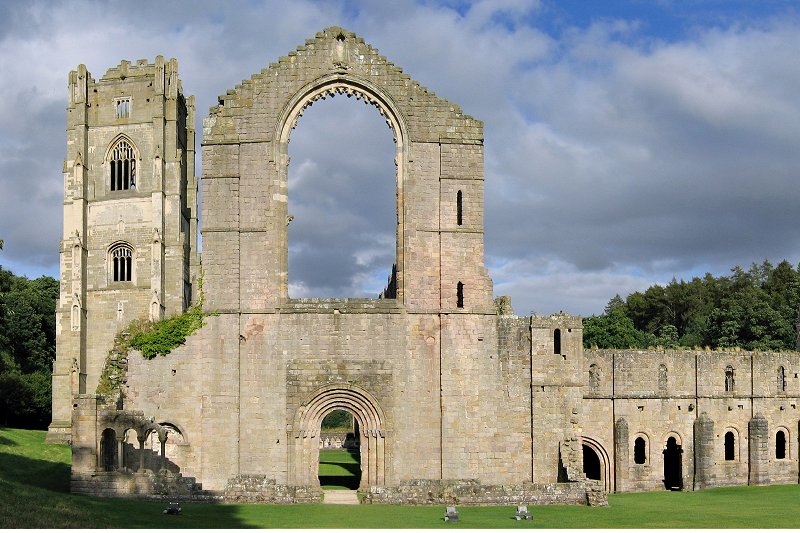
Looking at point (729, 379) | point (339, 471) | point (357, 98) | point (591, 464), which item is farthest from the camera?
point (339, 471)

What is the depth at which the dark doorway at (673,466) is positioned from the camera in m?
46.5

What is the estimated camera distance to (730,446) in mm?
47781

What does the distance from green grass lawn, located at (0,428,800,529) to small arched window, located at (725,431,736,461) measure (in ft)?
24.5

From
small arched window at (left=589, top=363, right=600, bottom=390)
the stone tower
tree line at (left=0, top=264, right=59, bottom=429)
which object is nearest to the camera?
small arched window at (left=589, top=363, right=600, bottom=390)

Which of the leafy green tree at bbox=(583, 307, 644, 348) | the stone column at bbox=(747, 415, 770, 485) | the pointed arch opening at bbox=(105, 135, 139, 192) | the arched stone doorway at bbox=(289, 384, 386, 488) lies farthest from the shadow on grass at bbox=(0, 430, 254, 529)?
the leafy green tree at bbox=(583, 307, 644, 348)

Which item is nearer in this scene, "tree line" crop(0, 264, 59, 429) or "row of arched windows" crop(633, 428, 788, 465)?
"row of arched windows" crop(633, 428, 788, 465)

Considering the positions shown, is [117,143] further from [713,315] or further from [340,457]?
[713,315]

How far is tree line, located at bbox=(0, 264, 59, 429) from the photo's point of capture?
64812mm

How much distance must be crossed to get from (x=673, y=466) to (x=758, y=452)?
154 inches

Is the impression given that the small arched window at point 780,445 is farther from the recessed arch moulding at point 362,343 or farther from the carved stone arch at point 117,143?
the carved stone arch at point 117,143

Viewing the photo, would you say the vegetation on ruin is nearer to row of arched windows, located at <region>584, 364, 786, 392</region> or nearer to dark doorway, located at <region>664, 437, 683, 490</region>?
row of arched windows, located at <region>584, 364, 786, 392</region>

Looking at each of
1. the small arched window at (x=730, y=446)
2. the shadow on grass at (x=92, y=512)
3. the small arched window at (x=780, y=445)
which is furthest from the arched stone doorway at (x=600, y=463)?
the shadow on grass at (x=92, y=512)

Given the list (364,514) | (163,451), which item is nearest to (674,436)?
(364,514)

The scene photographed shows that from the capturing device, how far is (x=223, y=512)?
30.5 m
